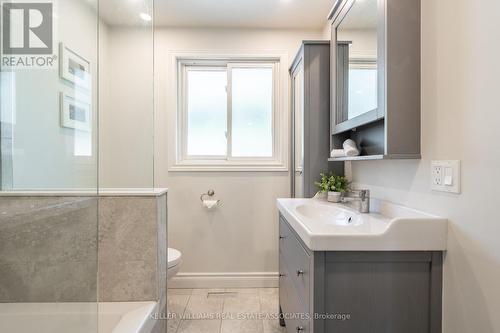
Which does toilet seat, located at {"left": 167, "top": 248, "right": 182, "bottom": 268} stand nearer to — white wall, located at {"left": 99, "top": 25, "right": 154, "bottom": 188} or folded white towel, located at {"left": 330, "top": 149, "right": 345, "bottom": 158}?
white wall, located at {"left": 99, "top": 25, "right": 154, "bottom": 188}

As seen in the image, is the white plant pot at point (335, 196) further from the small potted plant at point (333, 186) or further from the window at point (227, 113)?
the window at point (227, 113)

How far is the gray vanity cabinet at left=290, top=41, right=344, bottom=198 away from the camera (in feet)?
6.57

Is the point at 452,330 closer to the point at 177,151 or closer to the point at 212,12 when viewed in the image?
the point at 177,151

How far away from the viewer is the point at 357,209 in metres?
1.57

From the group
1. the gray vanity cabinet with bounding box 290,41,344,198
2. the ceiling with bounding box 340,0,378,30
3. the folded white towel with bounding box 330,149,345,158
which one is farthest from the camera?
the gray vanity cabinet with bounding box 290,41,344,198

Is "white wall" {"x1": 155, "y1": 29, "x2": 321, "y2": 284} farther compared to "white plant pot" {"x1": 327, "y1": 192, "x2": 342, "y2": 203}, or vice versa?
"white wall" {"x1": 155, "y1": 29, "x2": 321, "y2": 284}

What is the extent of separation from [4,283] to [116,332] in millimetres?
590

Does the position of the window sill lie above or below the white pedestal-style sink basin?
above

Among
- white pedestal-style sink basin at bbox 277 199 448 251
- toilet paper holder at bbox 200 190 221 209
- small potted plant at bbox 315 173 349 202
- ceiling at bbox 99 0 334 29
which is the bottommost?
toilet paper holder at bbox 200 190 221 209

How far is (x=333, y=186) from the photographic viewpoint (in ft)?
6.23

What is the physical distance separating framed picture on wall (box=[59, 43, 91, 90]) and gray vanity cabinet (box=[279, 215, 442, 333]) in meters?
1.48

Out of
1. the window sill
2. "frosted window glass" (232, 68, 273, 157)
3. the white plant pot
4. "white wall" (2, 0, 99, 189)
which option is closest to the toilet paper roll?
the window sill

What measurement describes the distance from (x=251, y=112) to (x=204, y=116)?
1.51 ft

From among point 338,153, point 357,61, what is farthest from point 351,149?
point 357,61
